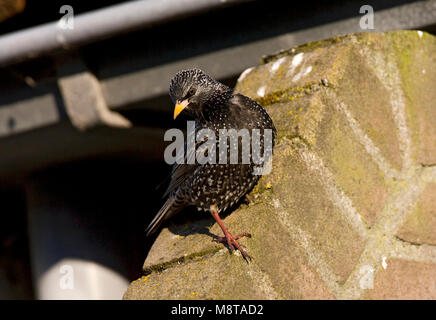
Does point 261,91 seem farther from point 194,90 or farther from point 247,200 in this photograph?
point 247,200

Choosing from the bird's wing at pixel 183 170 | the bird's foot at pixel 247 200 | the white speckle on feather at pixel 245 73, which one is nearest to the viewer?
the bird's foot at pixel 247 200

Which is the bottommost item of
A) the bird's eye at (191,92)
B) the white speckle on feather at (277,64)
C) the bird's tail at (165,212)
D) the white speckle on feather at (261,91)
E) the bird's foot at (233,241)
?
the bird's foot at (233,241)

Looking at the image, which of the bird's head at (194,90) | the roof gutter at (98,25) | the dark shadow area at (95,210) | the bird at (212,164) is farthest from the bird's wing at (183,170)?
the dark shadow area at (95,210)

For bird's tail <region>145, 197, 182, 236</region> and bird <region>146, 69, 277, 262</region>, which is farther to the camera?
bird's tail <region>145, 197, 182, 236</region>

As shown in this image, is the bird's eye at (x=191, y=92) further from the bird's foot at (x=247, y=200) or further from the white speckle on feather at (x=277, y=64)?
the bird's foot at (x=247, y=200)

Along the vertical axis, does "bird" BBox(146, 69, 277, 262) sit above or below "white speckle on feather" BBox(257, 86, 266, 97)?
below

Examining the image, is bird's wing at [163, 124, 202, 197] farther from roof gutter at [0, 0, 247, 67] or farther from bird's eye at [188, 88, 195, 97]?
roof gutter at [0, 0, 247, 67]

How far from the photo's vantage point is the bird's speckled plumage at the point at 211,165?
2.56m

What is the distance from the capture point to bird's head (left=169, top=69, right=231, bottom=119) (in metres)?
2.84

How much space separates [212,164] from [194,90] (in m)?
0.41

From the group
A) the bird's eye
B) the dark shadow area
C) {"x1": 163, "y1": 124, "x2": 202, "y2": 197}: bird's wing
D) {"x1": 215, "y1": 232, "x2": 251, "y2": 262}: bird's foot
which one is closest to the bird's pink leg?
{"x1": 215, "y1": 232, "x2": 251, "y2": 262}: bird's foot

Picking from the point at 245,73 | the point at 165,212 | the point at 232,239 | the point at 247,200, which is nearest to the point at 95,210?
the point at 165,212

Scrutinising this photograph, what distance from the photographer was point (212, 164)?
8.73ft

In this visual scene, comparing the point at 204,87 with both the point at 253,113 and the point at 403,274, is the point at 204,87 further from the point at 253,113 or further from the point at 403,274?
the point at 403,274
